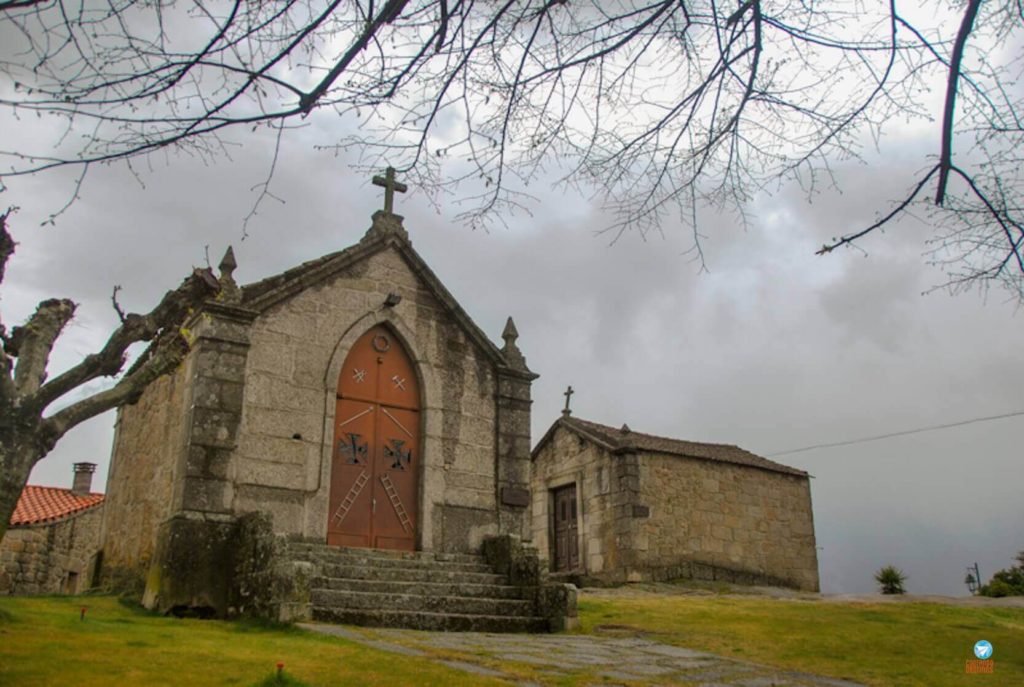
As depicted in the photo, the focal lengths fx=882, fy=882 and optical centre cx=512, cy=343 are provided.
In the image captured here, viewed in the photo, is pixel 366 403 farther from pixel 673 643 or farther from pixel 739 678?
pixel 739 678

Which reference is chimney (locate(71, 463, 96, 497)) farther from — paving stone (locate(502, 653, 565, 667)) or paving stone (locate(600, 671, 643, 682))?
paving stone (locate(600, 671, 643, 682))

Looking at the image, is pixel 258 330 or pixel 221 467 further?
pixel 258 330

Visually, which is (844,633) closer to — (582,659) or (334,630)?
(582,659)

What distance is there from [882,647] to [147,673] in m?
7.29

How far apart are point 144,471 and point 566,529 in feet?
40.3

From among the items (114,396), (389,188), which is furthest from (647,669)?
(389,188)

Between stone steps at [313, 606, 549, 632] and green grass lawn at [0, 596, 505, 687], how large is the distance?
0.96 metres

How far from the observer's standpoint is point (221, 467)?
35.6 ft

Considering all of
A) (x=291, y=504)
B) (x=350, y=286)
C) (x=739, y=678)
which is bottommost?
(x=739, y=678)

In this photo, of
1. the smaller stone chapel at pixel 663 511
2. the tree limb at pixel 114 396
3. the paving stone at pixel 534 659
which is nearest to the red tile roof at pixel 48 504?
the smaller stone chapel at pixel 663 511

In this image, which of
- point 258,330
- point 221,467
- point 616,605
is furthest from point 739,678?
point 258,330

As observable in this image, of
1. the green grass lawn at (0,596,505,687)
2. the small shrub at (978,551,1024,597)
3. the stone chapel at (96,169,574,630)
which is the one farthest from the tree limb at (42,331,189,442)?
the small shrub at (978,551,1024,597)

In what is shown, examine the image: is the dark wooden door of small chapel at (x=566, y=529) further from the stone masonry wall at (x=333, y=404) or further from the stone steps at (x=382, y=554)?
the stone steps at (x=382, y=554)

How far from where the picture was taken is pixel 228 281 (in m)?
11.6
